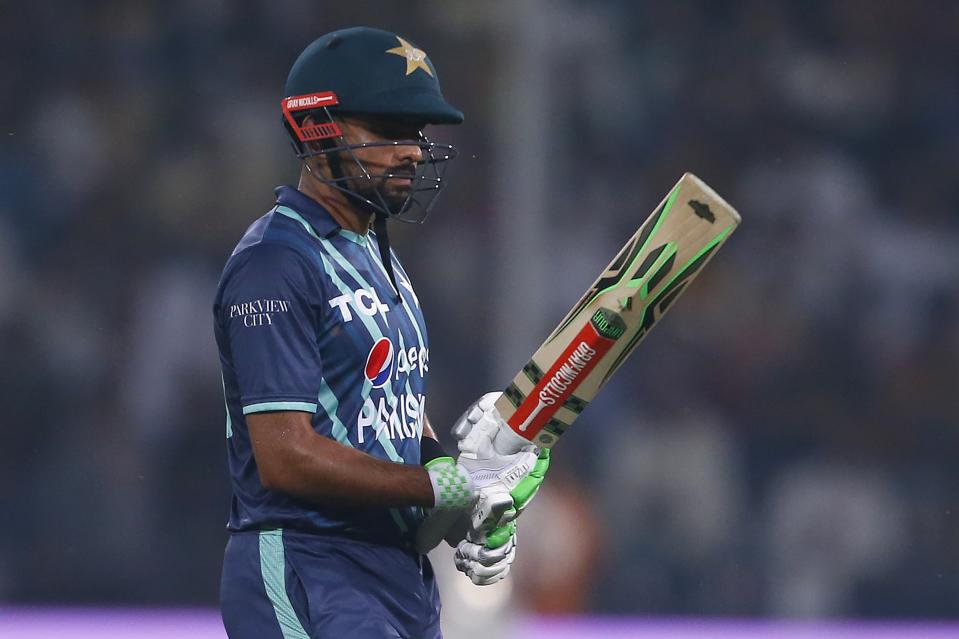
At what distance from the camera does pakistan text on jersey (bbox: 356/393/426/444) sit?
2590 millimetres

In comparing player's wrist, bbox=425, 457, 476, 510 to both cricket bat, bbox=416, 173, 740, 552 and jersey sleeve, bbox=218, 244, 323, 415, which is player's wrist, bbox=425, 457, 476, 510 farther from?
jersey sleeve, bbox=218, 244, 323, 415

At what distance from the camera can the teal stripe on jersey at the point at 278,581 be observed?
2.52 meters

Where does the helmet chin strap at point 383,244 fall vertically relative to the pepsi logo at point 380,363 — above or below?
above

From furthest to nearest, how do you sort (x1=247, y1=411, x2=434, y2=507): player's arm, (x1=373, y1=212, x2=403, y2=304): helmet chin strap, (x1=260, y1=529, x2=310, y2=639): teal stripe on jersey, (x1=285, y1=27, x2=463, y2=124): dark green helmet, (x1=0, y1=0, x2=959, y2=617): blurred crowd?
(x1=0, y1=0, x2=959, y2=617): blurred crowd → (x1=373, y1=212, x2=403, y2=304): helmet chin strap → (x1=285, y1=27, x2=463, y2=124): dark green helmet → (x1=260, y1=529, x2=310, y2=639): teal stripe on jersey → (x1=247, y1=411, x2=434, y2=507): player's arm

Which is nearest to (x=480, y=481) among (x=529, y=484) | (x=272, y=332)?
(x=529, y=484)

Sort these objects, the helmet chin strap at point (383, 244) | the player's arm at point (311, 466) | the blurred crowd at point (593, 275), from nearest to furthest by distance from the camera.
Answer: the player's arm at point (311, 466)
the helmet chin strap at point (383, 244)
the blurred crowd at point (593, 275)

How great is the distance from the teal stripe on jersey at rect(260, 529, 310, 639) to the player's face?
630mm

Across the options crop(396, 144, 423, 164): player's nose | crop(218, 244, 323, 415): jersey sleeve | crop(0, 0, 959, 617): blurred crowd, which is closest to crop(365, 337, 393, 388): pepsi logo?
crop(218, 244, 323, 415): jersey sleeve

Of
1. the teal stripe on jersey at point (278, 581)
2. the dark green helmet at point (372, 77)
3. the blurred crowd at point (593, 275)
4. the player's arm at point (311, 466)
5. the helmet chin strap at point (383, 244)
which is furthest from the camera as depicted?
the blurred crowd at point (593, 275)

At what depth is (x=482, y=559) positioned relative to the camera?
106 inches

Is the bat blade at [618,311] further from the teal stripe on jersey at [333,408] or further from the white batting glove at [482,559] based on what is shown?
the teal stripe on jersey at [333,408]

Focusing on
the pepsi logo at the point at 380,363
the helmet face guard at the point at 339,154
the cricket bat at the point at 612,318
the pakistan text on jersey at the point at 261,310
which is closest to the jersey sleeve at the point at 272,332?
the pakistan text on jersey at the point at 261,310

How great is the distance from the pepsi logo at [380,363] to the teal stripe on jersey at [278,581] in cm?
31

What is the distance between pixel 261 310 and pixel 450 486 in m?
0.44
